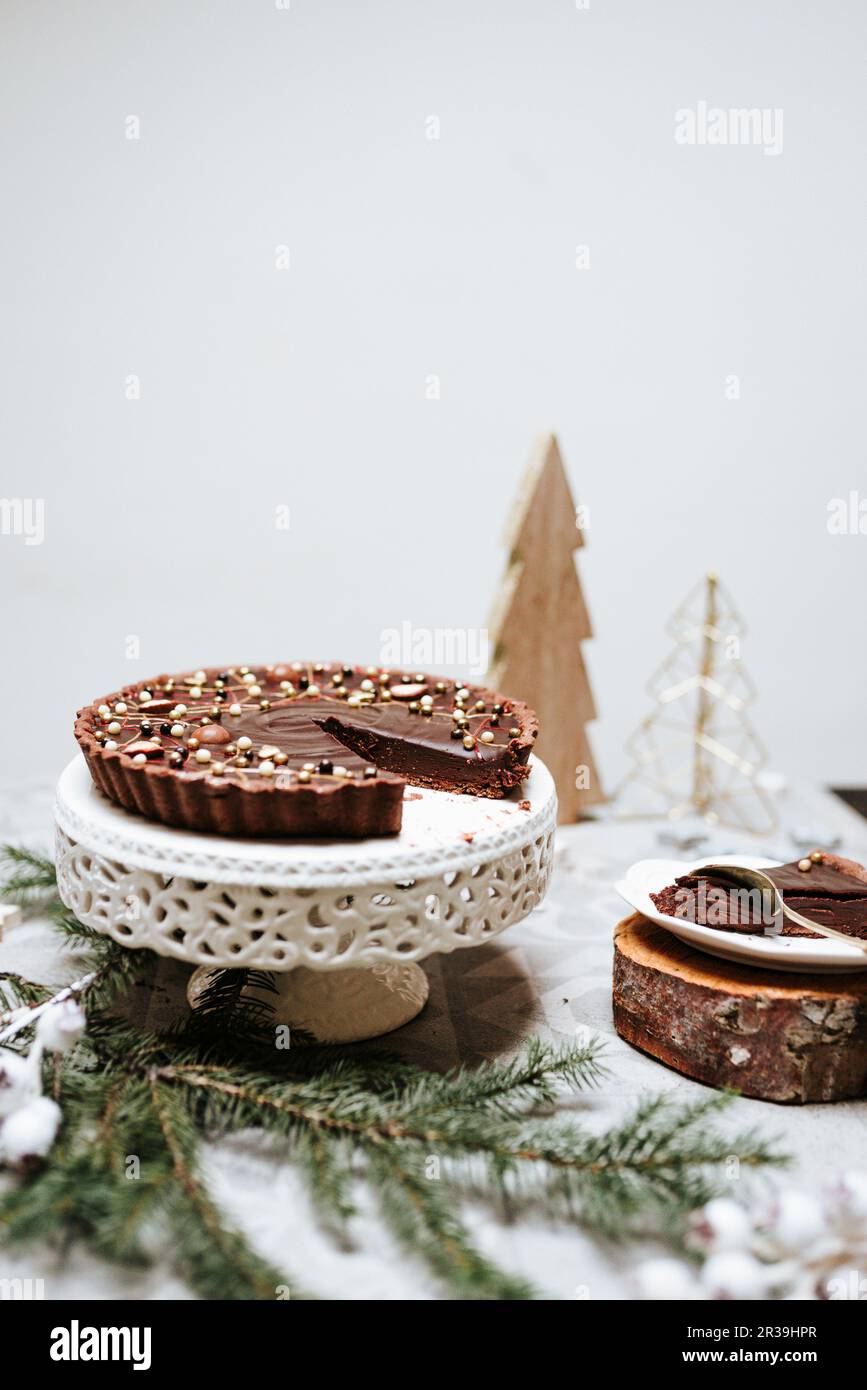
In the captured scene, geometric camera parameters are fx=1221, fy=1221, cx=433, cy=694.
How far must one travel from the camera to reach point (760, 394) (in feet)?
16.2

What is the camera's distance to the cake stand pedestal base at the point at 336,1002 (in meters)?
2.81

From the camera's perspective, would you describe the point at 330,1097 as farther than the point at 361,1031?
No

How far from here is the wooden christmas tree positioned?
434cm

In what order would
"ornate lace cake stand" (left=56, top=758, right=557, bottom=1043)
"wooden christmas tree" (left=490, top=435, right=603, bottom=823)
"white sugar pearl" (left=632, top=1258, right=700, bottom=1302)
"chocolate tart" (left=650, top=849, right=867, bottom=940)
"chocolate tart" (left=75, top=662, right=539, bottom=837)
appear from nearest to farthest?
"white sugar pearl" (left=632, top=1258, right=700, bottom=1302) < "ornate lace cake stand" (left=56, top=758, right=557, bottom=1043) < "chocolate tart" (left=75, top=662, right=539, bottom=837) < "chocolate tart" (left=650, top=849, right=867, bottom=940) < "wooden christmas tree" (left=490, top=435, right=603, bottom=823)

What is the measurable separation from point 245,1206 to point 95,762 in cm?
102

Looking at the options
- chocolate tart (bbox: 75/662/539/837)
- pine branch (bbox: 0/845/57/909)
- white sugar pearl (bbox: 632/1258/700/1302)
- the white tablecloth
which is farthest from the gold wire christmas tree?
white sugar pearl (bbox: 632/1258/700/1302)

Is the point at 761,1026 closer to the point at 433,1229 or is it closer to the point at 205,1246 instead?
the point at 433,1229

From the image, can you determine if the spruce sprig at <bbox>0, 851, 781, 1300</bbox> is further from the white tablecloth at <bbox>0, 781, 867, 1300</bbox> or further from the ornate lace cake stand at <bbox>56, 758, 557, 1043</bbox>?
the ornate lace cake stand at <bbox>56, 758, 557, 1043</bbox>

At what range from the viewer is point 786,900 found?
2.85 metres

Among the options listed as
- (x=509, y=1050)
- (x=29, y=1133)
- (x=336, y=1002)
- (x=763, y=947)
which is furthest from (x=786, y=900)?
(x=29, y=1133)

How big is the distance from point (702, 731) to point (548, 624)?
2.64 ft

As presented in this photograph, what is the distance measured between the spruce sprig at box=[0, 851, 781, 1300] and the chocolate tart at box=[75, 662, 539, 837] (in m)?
0.49
